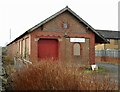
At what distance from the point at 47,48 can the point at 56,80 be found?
1747 cm

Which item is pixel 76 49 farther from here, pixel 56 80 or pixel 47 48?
pixel 56 80

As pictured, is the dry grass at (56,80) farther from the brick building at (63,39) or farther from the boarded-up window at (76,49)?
the boarded-up window at (76,49)

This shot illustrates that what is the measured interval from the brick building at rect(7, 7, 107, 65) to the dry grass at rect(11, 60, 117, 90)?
48.0 feet

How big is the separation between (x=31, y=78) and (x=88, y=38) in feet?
57.5

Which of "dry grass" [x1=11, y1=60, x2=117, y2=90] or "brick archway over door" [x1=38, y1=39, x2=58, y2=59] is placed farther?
Result: "brick archway over door" [x1=38, y1=39, x2=58, y2=59]

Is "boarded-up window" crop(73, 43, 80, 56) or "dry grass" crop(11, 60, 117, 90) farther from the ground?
"boarded-up window" crop(73, 43, 80, 56)

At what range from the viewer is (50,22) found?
78.3 ft

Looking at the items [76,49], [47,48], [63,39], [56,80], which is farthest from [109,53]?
[56,80]

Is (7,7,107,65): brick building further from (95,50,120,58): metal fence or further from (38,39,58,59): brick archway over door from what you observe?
(95,50,120,58): metal fence

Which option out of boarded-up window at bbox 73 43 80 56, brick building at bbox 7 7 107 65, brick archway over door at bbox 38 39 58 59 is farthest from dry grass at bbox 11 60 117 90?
boarded-up window at bbox 73 43 80 56

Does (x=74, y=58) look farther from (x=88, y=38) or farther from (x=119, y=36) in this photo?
(x=119, y=36)

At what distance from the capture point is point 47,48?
24.2 meters

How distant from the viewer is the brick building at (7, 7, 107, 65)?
23.5 m

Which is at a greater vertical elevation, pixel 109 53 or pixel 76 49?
pixel 76 49
